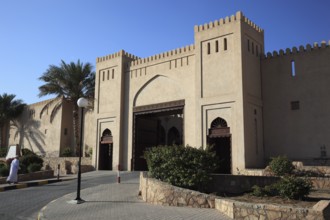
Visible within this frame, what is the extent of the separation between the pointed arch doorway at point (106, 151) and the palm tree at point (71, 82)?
Result: 5157mm

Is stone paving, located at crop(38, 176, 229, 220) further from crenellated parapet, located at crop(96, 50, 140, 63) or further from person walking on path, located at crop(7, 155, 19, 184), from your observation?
crenellated parapet, located at crop(96, 50, 140, 63)

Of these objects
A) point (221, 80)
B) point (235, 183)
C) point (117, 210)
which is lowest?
point (117, 210)

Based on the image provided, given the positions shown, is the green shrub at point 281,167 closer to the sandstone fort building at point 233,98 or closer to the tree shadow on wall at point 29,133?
the sandstone fort building at point 233,98

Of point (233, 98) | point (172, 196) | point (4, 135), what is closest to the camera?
point (172, 196)

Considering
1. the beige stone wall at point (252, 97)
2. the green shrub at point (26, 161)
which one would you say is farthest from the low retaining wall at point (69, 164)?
the beige stone wall at point (252, 97)

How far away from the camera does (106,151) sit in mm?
25578

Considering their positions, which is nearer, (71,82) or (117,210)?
(117,210)

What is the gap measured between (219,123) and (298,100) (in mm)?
4365

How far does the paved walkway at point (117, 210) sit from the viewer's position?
26.2 ft

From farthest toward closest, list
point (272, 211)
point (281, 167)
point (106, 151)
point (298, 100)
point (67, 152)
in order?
point (67, 152)
point (106, 151)
point (298, 100)
point (281, 167)
point (272, 211)

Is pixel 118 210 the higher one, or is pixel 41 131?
pixel 41 131

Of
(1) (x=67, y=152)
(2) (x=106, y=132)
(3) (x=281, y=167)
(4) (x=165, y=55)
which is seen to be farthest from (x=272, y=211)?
(1) (x=67, y=152)

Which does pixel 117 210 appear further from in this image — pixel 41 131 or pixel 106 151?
pixel 41 131

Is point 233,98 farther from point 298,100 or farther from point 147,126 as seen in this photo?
point 147,126
